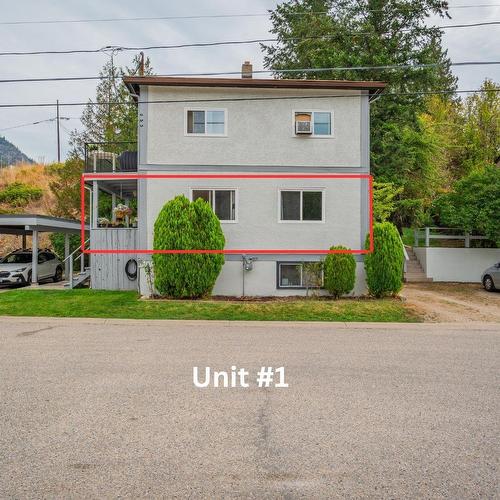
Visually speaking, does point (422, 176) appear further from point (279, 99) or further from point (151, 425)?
point (151, 425)

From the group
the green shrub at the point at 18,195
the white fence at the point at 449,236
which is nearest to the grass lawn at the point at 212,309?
the white fence at the point at 449,236

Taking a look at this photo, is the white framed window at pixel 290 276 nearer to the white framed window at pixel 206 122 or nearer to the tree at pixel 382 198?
the white framed window at pixel 206 122

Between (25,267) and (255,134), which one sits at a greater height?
(255,134)

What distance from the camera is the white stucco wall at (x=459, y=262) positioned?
65.9 feet

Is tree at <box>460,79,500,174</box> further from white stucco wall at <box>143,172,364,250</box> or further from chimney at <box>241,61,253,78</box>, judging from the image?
chimney at <box>241,61,253,78</box>

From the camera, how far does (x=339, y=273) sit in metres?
14.4

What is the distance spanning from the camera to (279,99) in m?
15.3

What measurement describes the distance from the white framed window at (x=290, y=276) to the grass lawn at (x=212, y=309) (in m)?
1.12

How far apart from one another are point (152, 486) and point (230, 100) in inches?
533

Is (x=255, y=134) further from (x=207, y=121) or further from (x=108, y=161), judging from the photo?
(x=108, y=161)

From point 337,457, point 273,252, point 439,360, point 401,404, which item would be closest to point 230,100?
point 273,252

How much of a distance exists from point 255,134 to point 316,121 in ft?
7.02

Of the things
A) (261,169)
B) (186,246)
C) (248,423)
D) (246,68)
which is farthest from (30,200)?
(248,423)

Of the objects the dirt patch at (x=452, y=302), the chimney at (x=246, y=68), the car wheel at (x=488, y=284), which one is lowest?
the dirt patch at (x=452, y=302)
